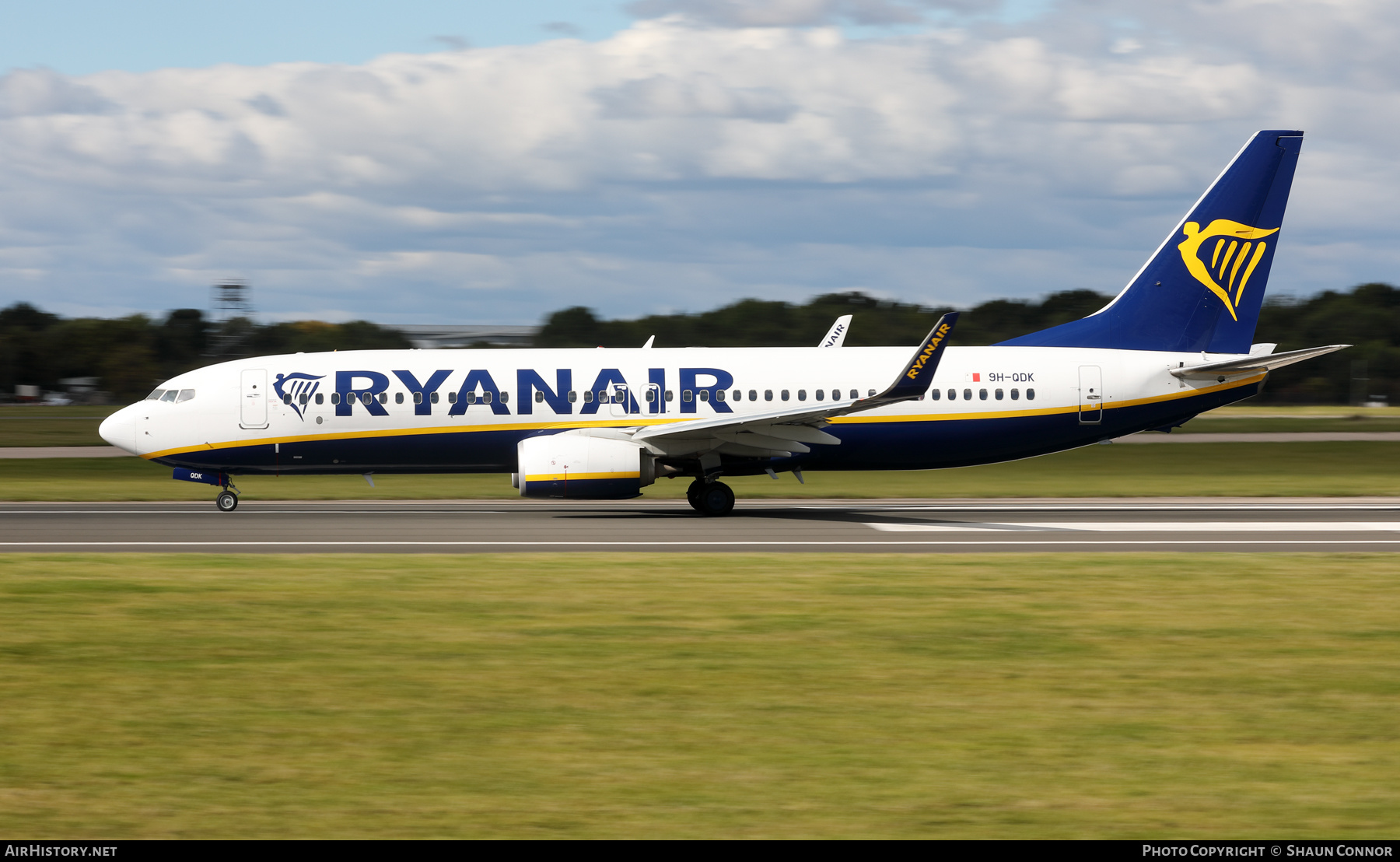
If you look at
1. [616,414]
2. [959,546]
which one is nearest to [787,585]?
[959,546]

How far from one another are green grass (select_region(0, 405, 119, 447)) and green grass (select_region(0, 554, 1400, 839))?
113 feet

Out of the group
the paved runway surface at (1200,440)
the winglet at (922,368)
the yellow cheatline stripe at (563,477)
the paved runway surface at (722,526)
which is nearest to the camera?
the paved runway surface at (722,526)

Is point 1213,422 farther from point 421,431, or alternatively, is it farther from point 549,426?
point 421,431

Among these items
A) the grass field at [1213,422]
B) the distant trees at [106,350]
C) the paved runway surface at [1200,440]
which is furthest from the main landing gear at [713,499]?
the distant trees at [106,350]

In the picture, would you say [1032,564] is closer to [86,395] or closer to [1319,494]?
[1319,494]

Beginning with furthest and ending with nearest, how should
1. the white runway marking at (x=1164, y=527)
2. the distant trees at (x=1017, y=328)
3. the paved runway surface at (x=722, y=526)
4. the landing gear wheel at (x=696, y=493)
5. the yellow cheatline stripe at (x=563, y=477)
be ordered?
the distant trees at (x=1017, y=328)
the landing gear wheel at (x=696, y=493)
the yellow cheatline stripe at (x=563, y=477)
the white runway marking at (x=1164, y=527)
the paved runway surface at (x=722, y=526)

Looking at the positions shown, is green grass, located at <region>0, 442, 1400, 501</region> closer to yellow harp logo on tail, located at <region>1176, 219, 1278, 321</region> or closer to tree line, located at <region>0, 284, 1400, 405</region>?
yellow harp logo on tail, located at <region>1176, 219, 1278, 321</region>

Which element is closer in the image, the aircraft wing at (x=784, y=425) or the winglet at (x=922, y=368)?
the winglet at (x=922, y=368)

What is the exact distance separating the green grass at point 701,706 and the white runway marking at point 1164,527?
6287 mm

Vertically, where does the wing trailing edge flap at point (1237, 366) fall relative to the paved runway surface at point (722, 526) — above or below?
above

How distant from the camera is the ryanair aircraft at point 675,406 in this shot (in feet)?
83.1

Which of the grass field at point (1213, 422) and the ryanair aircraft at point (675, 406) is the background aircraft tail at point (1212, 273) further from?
the grass field at point (1213, 422)

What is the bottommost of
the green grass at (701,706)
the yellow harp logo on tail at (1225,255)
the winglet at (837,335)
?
the green grass at (701,706)

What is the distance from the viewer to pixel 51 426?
6400 cm
